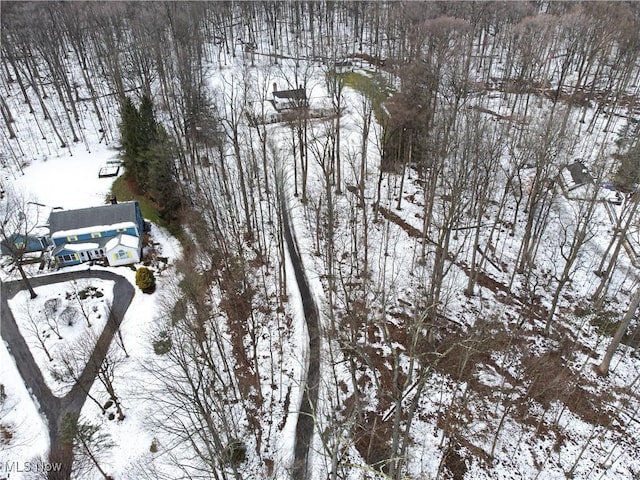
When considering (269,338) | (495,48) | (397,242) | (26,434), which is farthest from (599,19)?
(26,434)

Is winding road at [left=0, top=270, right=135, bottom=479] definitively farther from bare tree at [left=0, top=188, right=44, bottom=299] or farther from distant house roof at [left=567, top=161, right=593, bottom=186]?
distant house roof at [left=567, top=161, right=593, bottom=186]

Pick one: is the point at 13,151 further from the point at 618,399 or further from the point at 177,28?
the point at 618,399

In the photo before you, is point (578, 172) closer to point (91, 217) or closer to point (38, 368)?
point (91, 217)

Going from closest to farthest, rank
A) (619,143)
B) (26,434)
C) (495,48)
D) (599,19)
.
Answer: (26,434) < (619,143) < (599,19) < (495,48)

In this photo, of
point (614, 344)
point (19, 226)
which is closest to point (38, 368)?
point (19, 226)

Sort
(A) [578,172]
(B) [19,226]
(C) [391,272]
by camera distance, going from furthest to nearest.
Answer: (A) [578,172] → (C) [391,272] → (B) [19,226]
